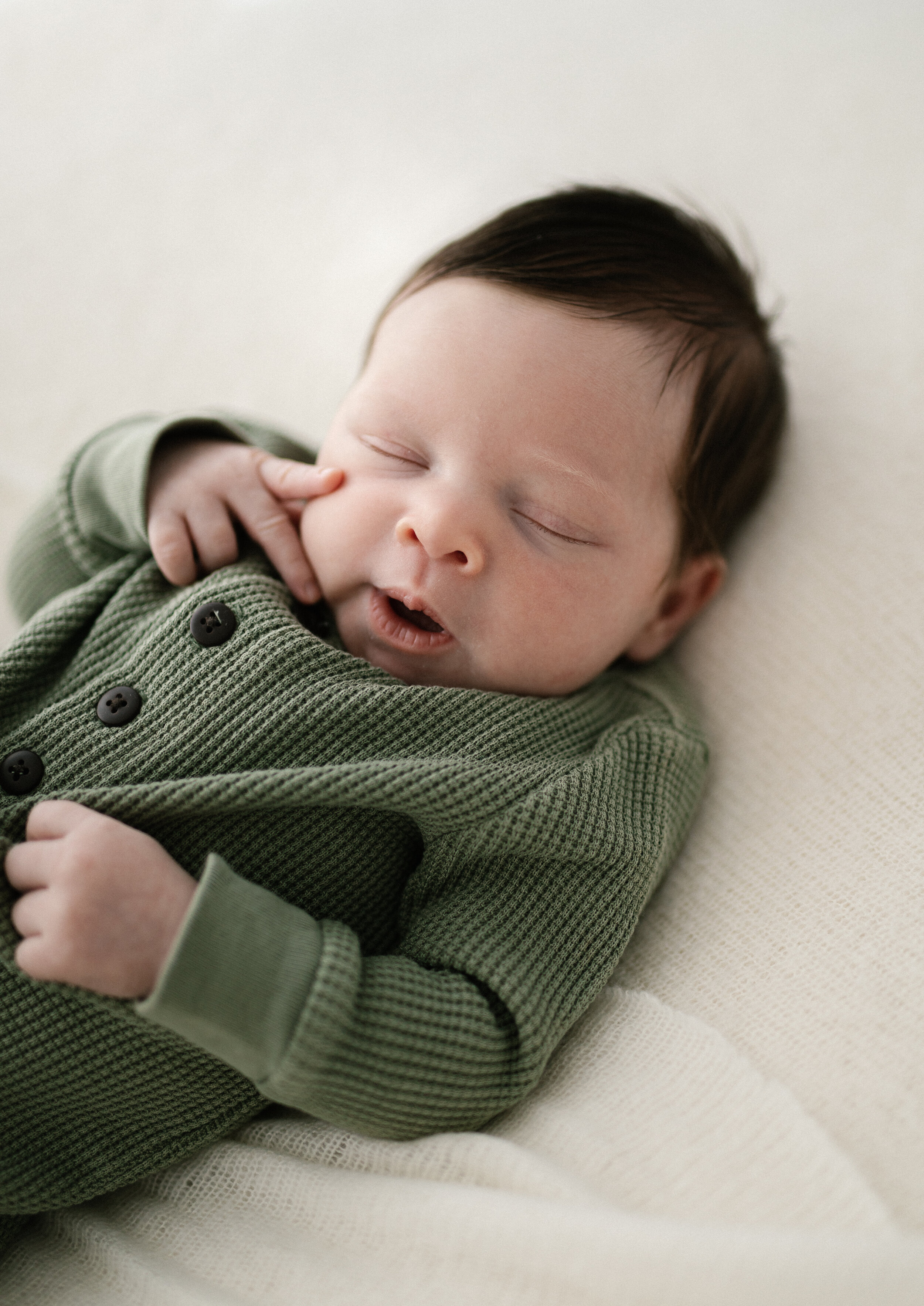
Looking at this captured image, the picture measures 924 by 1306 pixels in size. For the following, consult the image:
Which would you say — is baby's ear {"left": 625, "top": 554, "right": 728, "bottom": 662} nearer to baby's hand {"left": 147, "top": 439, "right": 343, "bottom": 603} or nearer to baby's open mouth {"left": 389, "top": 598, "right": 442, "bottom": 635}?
baby's open mouth {"left": 389, "top": 598, "right": 442, "bottom": 635}

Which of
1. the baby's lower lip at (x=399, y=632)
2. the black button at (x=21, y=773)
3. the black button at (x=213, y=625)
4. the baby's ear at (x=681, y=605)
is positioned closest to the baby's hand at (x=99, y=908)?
the black button at (x=21, y=773)

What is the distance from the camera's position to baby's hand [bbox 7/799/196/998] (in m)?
0.87

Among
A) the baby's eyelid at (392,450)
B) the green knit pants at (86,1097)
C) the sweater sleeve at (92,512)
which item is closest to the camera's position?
the green knit pants at (86,1097)

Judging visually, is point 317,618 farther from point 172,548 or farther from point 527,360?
point 527,360

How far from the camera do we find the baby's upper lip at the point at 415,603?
3.68ft

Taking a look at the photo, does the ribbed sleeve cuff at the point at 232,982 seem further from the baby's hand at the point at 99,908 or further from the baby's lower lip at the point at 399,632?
the baby's lower lip at the point at 399,632

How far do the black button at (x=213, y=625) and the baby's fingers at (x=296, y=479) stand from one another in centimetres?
21

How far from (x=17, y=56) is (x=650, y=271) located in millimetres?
1359

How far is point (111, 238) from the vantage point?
177 cm

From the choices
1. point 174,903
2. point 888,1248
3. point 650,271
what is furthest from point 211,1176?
point 650,271

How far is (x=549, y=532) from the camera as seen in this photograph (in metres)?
1.17

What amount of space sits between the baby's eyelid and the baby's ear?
40cm

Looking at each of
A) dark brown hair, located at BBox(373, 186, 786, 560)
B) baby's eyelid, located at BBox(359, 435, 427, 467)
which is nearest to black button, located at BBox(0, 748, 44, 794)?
baby's eyelid, located at BBox(359, 435, 427, 467)

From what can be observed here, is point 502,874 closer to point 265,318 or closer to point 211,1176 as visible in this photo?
point 211,1176
